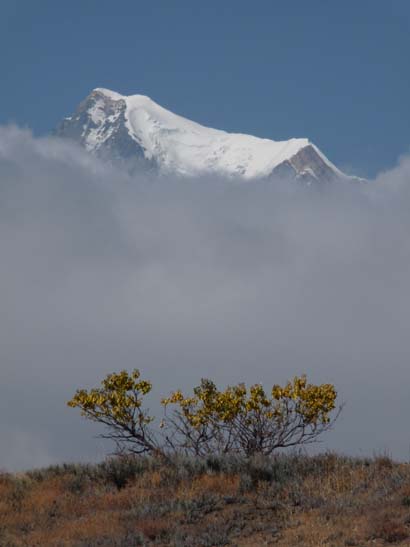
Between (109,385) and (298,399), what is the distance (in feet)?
20.2

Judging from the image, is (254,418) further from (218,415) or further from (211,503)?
(211,503)

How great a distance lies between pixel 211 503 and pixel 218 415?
32.6ft

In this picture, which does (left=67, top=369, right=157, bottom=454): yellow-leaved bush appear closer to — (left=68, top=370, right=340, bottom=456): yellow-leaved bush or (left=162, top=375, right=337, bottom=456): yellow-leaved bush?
(left=68, top=370, right=340, bottom=456): yellow-leaved bush

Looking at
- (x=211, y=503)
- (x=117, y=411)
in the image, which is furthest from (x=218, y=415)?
(x=211, y=503)

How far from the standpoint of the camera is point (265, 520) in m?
17.2

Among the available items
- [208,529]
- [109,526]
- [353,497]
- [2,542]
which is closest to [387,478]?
[353,497]

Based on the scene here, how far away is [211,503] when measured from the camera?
18.1 metres

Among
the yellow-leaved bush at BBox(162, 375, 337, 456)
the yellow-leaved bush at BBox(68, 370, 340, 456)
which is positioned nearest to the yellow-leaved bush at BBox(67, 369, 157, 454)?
the yellow-leaved bush at BBox(68, 370, 340, 456)

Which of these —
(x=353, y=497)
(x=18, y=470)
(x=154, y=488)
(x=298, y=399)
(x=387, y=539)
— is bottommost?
(x=387, y=539)

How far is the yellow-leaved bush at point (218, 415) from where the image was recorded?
2692 centimetres

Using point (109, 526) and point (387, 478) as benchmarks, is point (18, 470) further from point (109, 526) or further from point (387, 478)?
point (387, 478)

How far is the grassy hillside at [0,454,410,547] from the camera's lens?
52.6 ft

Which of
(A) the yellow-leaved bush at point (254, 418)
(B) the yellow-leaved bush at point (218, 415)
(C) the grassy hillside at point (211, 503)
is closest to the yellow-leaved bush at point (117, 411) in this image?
(B) the yellow-leaved bush at point (218, 415)

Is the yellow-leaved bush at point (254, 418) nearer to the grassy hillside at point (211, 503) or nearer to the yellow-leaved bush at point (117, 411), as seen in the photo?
the yellow-leaved bush at point (117, 411)
